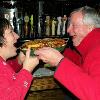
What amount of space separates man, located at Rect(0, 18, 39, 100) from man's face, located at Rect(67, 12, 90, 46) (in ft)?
1.48

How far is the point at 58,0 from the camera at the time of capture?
142 inches

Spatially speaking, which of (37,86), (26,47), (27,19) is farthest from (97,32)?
(27,19)

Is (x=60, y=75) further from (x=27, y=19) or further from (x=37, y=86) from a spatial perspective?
(x=27, y=19)

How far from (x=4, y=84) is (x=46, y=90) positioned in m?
0.99

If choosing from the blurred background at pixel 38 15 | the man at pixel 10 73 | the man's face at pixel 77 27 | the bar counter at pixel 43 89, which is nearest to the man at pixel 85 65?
the man's face at pixel 77 27

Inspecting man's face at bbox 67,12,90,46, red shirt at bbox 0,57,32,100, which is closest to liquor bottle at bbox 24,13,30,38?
man's face at bbox 67,12,90,46

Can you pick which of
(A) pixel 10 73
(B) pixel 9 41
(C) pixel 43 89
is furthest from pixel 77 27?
(C) pixel 43 89

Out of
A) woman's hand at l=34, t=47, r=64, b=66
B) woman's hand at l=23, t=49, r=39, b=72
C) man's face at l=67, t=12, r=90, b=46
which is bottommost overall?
woman's hand at l=23, t=49, r=39, b=72

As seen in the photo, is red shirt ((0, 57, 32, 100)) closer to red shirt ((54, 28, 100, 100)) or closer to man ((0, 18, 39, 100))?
man ((0, 18, 39, 100))

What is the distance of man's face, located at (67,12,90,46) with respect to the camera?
2.16 meters

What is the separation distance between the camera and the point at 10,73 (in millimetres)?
1894

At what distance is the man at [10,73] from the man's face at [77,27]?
451mm

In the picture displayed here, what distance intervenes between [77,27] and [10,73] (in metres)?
0.70

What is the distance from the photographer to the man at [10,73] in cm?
174
